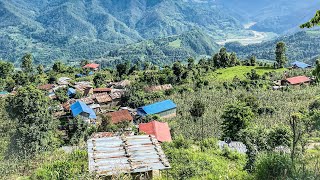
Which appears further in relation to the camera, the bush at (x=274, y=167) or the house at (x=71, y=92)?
the house at (x=71, y=92)

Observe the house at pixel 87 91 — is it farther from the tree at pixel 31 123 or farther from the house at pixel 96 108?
the tree at pixel 31 123

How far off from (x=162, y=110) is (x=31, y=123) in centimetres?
1776

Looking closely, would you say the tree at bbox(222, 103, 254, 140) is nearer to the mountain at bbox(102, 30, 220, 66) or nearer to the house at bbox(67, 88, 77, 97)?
the house at bbox(67, 88, 77, 97)

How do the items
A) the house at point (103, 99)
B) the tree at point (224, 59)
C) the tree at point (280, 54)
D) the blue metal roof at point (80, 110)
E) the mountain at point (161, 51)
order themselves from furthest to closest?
1. the mountain at point (161, 51)
2. the tree at point (224, 59)
3. the tree at point (280, 54)
4. the house at point (103, 99)
5. the blue metal roof at point (80, 110)

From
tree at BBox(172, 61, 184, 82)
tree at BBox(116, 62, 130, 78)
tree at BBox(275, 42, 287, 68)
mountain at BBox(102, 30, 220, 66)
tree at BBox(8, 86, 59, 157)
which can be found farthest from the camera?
mountain at BBox(102, 30, 220, 66)

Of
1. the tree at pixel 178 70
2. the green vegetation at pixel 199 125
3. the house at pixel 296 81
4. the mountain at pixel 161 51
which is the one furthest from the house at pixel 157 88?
the mountain at pixel 161 51

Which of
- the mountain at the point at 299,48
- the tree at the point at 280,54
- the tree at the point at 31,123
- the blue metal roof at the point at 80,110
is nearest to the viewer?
the tree at the point at 31,123

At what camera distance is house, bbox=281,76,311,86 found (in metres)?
49.9

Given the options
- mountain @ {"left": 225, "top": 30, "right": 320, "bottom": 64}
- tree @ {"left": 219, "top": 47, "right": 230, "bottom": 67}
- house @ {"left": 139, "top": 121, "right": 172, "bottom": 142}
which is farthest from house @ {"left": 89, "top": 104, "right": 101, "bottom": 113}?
mountain @ {"left": 225, "top": 30, "right": 320, "bottom": 64}

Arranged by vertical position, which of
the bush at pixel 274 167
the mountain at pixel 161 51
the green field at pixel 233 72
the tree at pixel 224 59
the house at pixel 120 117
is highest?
the mountain at pixel 161 51

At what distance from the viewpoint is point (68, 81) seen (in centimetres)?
6475

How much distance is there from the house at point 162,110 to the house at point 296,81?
65.9 ft

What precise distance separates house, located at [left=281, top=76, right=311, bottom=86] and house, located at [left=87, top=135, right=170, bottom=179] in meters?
43.8

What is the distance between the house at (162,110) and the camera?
40625mm
